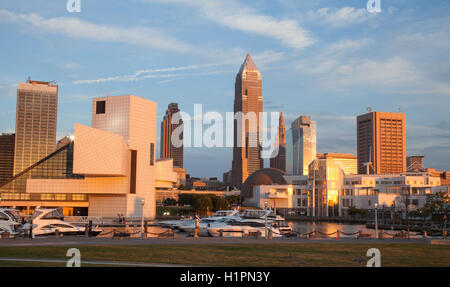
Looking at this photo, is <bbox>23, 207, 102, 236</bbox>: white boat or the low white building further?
the low white building

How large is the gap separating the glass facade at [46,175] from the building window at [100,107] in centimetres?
1337

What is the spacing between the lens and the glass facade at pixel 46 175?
9744cm

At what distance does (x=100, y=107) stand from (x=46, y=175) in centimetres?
1821

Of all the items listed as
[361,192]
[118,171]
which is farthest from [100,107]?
[361,192]

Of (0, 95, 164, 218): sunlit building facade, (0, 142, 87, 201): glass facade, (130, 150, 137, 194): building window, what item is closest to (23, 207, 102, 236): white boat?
(0, 95, 164, 218): sunlit building facade

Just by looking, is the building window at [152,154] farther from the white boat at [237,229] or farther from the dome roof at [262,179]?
the dome roof at [262,179]

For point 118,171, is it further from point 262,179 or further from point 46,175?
point 262,179

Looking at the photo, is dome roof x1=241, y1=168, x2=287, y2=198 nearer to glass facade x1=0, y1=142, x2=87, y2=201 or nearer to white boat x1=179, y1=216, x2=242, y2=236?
glass facade x1=0, y1=142, x2=87, y2=201

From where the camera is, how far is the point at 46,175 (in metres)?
97.2

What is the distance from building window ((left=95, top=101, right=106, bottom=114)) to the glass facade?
43.9 ft

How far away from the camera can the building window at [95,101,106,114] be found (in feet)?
306

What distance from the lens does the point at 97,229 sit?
51.4 meters
